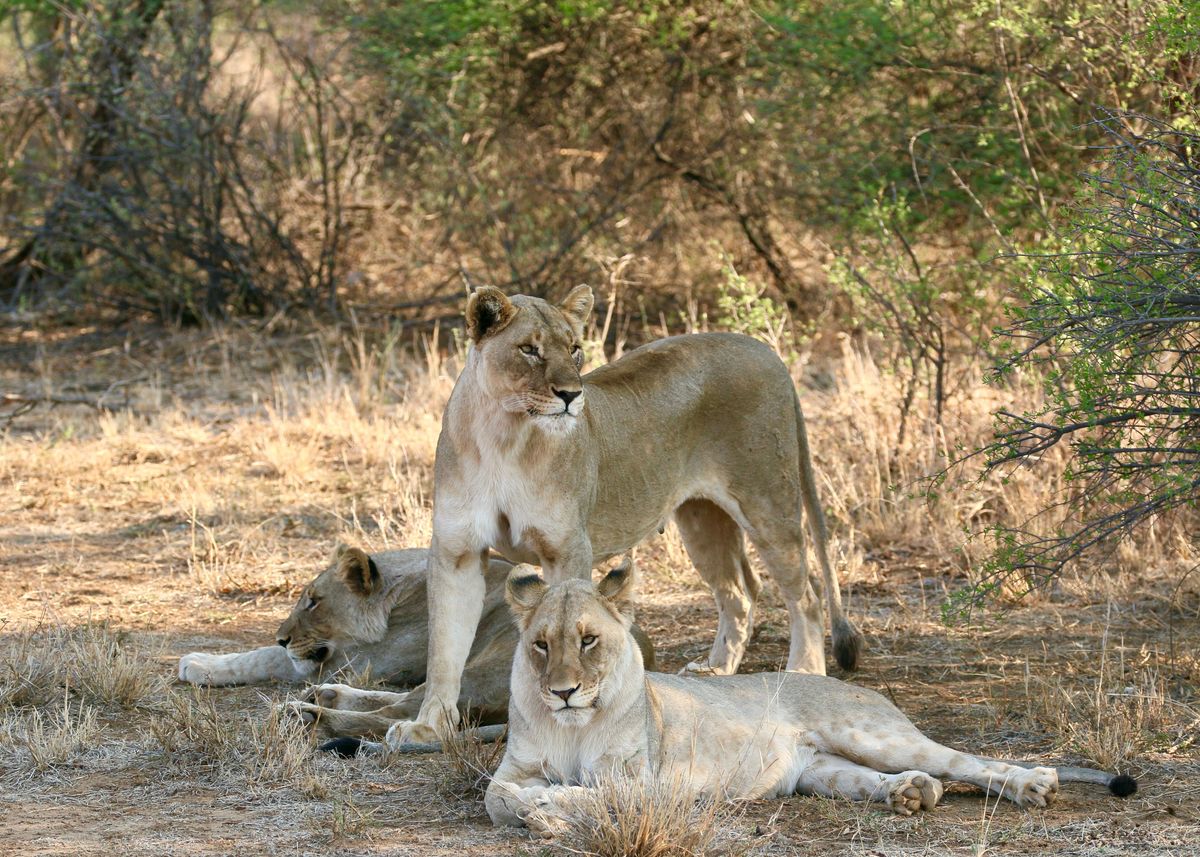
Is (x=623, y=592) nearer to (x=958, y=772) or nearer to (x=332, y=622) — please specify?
(x=958, y=772)

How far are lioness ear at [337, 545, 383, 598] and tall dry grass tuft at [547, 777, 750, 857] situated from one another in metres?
2.23

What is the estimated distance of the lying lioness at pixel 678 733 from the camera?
13.1 ft

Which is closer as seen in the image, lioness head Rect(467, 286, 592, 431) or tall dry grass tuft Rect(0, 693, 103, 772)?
tall dry grass tuft Rect(0, 693, 103, 772)

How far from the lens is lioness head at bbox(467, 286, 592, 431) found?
4.89 metres

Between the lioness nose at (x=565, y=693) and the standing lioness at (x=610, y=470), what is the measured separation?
1082 mm

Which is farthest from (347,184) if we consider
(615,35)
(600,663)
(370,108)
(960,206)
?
(600,663)

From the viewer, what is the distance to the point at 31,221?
13375mm

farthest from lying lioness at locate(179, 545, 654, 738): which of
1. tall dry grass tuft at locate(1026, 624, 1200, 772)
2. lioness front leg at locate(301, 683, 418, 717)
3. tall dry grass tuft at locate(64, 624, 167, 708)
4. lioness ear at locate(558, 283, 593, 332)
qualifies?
tall dry grass tuft at locate(1026, 624, 1200, 772)

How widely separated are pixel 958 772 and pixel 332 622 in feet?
8.49

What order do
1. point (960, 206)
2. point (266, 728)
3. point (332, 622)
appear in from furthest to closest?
point (960, 206) < point (332, 622) < point (266, 728)

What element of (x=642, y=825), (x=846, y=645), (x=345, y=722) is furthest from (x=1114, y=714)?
(x=345, y=722)

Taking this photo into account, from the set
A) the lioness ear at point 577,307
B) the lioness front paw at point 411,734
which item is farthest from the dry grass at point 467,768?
the lioness ear at point 577,307

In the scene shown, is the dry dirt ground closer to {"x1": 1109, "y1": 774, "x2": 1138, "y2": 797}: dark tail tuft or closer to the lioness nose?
{"x1": 1109, "y1": 774, "x2": 1138, "y2": 797}: dark tail tuft

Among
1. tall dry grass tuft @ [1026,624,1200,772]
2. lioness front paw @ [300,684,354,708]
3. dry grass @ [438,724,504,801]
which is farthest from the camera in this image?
lioness front paw @ [300,684,354,708]
